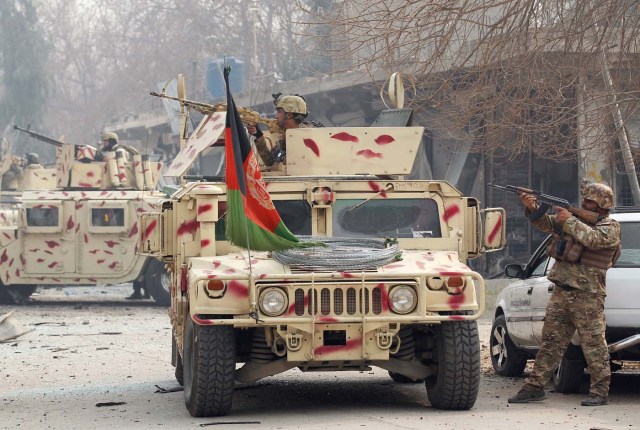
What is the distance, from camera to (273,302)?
9.33 meters

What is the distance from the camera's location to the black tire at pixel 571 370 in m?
10.9

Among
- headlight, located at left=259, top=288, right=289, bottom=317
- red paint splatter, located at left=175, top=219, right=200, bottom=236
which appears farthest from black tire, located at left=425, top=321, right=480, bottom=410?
red paint splatter, located at left=175, top=219, right=200, bottom=236

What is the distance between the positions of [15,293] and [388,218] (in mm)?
14431

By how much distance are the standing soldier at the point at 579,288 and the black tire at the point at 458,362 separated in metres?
0.94

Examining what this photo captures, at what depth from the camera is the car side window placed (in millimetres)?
11755

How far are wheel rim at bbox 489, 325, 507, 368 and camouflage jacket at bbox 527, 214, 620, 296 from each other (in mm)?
2356

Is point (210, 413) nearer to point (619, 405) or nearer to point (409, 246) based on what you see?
point (409, 246)

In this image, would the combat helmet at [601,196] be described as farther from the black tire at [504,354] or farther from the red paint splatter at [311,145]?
the black tire at [504,354]

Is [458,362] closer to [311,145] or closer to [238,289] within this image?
[238,289]

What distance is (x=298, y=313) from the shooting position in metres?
9.34

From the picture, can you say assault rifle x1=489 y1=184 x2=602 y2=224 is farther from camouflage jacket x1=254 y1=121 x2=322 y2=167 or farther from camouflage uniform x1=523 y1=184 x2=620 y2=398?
camouflage jacket x1=254 y1=121 x2=322 y2=167

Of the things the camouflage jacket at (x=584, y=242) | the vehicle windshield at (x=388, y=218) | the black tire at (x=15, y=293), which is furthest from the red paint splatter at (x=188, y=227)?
the black tire at (x=15, y=293)

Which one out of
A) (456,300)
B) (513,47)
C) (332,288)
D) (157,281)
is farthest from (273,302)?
(157,281)

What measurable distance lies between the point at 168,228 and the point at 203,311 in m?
1.72
